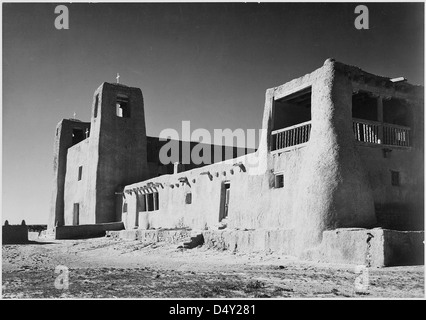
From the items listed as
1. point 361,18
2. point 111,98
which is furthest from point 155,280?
point 111,98

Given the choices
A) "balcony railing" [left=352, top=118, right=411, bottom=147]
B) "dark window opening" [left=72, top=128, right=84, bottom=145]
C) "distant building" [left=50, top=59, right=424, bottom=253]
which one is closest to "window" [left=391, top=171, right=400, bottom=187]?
"distant building" [left=50, top=59, right=424, bottom=253]

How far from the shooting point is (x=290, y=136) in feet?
51.6

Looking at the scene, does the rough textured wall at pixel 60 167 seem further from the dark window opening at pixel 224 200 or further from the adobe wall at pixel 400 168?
the adobe wall at pixel 400 168

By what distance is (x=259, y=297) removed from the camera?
8180 millimetres

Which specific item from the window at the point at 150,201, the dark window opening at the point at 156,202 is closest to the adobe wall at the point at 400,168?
the dark window opening at the point at 156,202

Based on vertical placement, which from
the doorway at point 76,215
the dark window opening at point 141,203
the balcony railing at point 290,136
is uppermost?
the balcony railing at point 290,136

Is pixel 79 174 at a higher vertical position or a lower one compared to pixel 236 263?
higher

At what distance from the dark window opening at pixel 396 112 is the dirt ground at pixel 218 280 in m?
6.48

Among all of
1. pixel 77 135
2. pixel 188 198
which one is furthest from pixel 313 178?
pixel 77 135

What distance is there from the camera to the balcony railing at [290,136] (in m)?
15.1

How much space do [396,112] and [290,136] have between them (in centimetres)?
381
